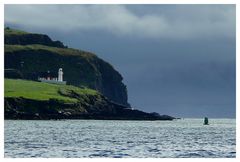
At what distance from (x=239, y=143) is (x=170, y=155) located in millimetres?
19710

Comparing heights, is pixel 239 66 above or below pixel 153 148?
above

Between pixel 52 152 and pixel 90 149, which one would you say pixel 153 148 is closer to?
pixel 90 149

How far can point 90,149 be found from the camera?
66.3m

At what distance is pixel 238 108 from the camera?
40.6 meters

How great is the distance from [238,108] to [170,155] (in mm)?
20618

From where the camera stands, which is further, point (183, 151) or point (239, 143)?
point (183, 151)

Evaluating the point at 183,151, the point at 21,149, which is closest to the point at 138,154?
the point at 183,151

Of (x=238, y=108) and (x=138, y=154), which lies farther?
(x=138, y=154)

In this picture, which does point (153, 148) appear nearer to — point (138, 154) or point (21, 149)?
point (138, 154)

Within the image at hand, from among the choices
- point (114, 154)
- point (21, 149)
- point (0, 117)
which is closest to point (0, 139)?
point (0, 117)
